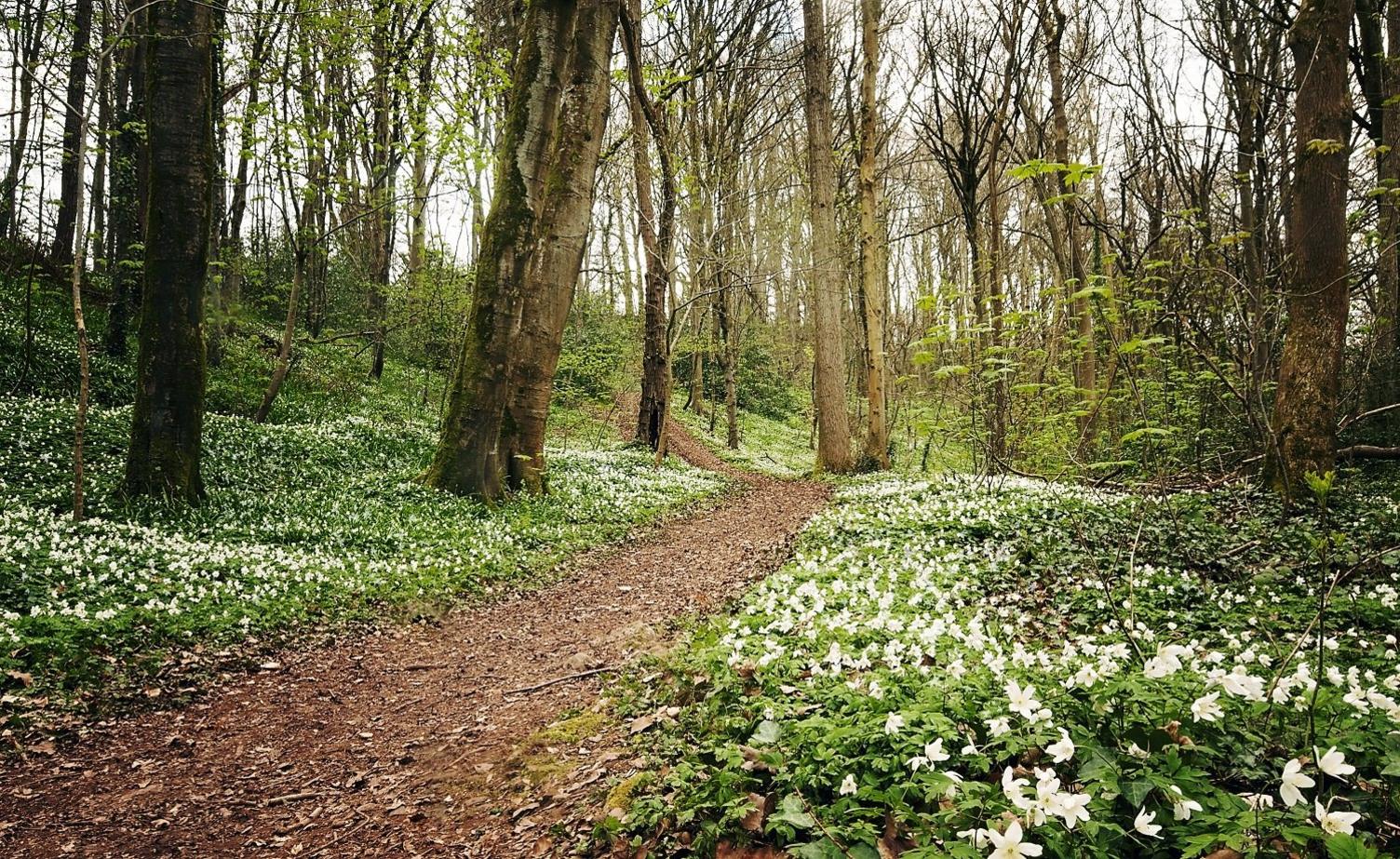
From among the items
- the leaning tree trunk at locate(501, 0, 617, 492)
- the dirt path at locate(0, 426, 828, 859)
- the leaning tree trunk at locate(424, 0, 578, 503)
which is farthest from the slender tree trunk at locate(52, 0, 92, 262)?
the dirt path at locate(0, 426, 828, 859)

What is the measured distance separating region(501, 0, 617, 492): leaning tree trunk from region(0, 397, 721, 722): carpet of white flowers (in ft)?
3.73

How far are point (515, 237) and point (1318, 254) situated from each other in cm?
1055

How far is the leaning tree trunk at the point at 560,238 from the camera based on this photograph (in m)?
11.3

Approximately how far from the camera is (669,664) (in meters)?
4.64

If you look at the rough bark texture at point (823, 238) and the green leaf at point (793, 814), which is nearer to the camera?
the green leaf at point (793, 814)

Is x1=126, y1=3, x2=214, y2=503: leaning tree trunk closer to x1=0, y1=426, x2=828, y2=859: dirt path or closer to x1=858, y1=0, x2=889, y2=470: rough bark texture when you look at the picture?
x1=0, y1=426, x2=828, y2=859: dirt path

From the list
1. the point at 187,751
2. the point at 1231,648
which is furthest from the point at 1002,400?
the point at 187,751

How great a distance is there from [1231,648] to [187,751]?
6.81 meters

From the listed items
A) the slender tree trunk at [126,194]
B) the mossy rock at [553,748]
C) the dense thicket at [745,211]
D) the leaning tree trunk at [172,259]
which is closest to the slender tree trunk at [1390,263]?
the dense thicket at [745,211]

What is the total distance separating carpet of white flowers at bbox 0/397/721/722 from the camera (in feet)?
17.5

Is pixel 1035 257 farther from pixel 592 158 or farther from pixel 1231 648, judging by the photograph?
pixel 1231 648

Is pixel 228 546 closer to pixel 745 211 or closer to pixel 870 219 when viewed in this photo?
pixel 870 219

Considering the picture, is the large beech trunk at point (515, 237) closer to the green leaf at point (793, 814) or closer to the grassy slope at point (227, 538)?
the grassy slope at point (227, 538)

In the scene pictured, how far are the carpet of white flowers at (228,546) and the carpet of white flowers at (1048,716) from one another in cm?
405
